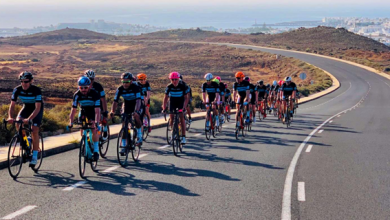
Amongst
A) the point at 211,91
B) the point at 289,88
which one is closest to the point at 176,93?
the point at 211,91

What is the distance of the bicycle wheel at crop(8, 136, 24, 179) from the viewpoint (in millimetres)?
9164

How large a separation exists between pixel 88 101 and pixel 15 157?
182 centimetres

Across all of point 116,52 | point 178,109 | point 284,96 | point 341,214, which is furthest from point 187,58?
point 341,214

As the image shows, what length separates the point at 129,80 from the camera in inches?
436

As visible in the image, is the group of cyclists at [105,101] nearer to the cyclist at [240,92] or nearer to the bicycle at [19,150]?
the cyclist at [240,92]

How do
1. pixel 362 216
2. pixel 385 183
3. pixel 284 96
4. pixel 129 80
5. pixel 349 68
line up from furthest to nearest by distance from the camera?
pixel 349 68, pixel 284 96, pixel 129 80, pixel 385 183, pixel 362 216

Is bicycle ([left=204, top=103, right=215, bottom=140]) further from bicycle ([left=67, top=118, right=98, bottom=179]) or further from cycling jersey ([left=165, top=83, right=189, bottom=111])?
bicycle ([left=67, top=118, right=98, bottom=179])

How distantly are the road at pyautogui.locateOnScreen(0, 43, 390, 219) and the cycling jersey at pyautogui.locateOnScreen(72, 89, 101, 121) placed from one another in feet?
4.10

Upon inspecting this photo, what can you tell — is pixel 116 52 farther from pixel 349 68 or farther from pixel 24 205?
pixel 24 205

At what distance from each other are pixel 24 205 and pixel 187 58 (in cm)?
9136

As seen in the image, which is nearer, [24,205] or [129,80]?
[24,205]

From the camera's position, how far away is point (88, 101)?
33.1ft

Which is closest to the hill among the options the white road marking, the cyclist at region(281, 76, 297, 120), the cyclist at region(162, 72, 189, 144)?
the cyclist at region(281, 76, 297, 120)

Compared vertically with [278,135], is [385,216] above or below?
above
